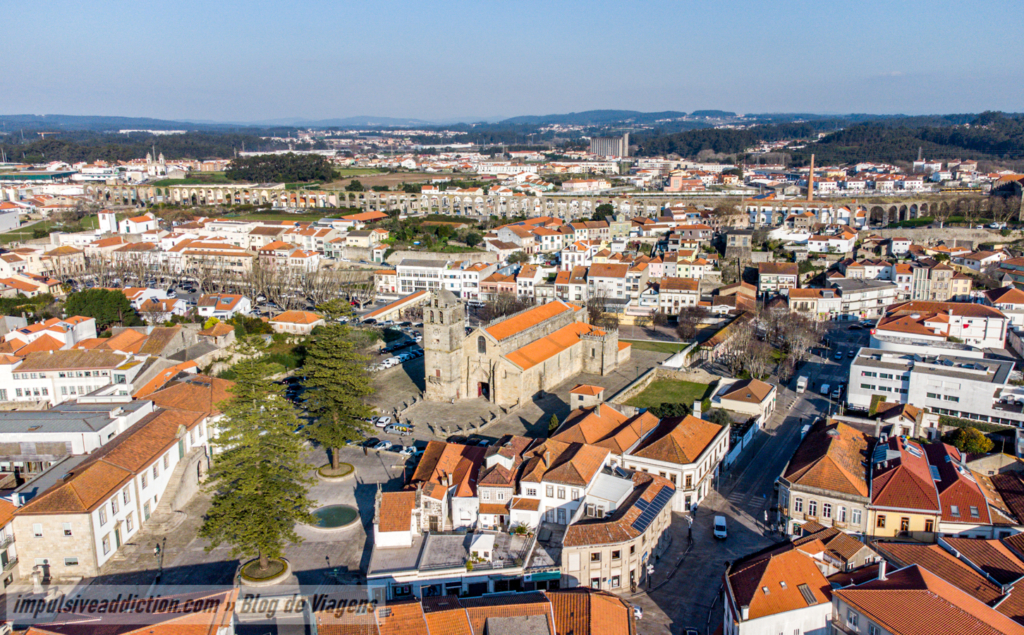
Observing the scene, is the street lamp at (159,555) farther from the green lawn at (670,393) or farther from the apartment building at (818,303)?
the apartment building at (818,303)

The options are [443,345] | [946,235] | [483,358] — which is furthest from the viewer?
[946,235]

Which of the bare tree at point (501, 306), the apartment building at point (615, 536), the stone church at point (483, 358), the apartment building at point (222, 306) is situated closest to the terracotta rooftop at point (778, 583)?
the apartment building at point (615, 536)

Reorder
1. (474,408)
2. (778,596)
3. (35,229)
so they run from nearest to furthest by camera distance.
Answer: (778,596)
(474,408)
(35,229)

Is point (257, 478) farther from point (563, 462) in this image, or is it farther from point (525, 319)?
point (525, 319)

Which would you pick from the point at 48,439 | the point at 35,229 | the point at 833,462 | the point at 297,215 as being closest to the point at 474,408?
the point at 833,462

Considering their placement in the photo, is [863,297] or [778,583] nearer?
[778,583]

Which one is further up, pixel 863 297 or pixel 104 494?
pixel 863 297

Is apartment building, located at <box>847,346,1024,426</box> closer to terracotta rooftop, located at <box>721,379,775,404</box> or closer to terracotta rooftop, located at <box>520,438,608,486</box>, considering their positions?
terracotta rooftop, located at <box>721,379,775,404</box>
